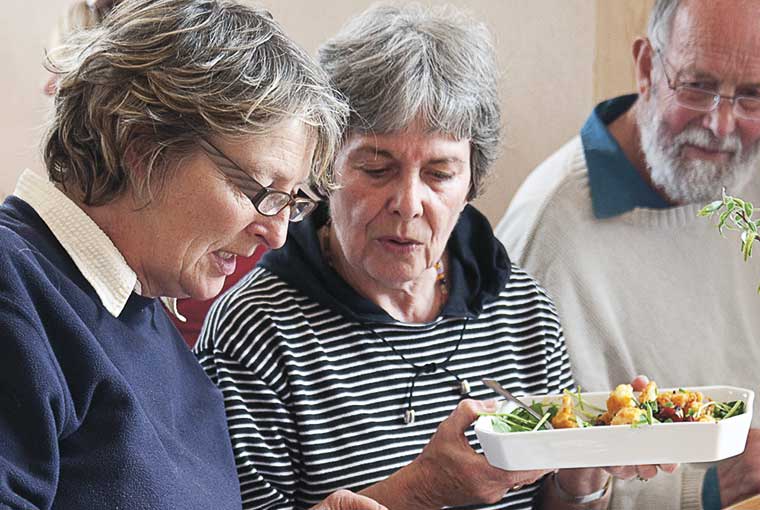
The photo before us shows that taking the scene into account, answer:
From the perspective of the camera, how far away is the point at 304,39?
266cm

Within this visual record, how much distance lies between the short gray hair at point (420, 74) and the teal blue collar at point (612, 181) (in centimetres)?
33

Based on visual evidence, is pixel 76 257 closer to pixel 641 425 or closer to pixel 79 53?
pixel 79 53

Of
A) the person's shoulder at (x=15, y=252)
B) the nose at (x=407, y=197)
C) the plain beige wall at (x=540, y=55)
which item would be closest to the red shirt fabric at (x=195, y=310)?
the nose at (x=407, y=197)

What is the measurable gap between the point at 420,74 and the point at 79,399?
0.70 metres

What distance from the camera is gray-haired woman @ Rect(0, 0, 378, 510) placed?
3.26ft

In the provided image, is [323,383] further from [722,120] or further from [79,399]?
[722,120]

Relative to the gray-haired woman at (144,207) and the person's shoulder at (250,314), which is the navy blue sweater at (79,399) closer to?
the gray-haired woman at (144,207)

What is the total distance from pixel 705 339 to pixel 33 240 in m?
1.23

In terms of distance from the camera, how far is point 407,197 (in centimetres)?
145

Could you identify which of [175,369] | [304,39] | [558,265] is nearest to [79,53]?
[175,369]

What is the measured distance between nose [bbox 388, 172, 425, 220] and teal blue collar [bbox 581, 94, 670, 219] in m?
0.49

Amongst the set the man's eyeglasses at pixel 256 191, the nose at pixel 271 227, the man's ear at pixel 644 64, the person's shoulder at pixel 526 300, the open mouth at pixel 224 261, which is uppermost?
the man's ear at pixel 644 64

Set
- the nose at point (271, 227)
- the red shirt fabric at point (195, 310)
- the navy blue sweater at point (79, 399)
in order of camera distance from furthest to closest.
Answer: the red shirt fabric at point (195, 310), the nose at point (271, 227), the navy blue sweater at point (79, 399)

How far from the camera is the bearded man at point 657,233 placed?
1726 millimetres
